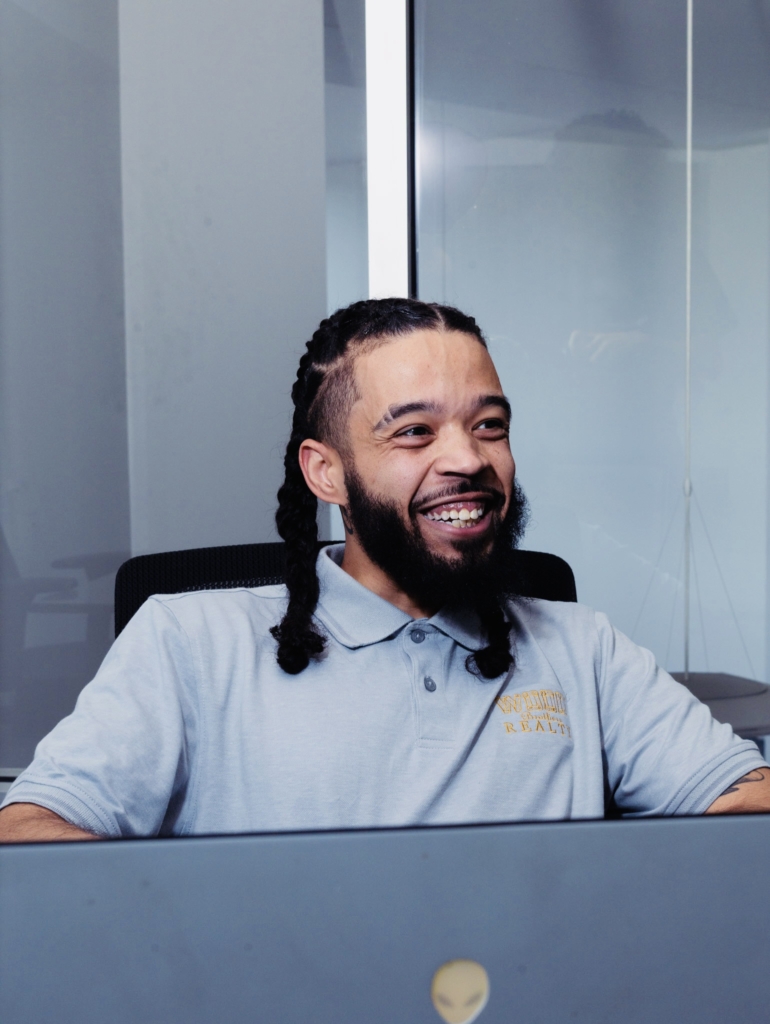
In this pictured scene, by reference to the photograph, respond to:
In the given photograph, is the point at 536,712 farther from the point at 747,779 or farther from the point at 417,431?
the point at 417,431

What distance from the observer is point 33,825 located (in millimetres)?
766

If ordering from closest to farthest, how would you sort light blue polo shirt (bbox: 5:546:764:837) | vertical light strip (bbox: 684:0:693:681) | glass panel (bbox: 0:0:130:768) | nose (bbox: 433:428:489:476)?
1. light blue polo shirt (bbox: 5:546:764:837)
2. nose (bbox: 433:428:489:476)
3. glass panel (bbox: 0:0:130:768)
4. vertical light strip (bbox: 684:0:693:681)

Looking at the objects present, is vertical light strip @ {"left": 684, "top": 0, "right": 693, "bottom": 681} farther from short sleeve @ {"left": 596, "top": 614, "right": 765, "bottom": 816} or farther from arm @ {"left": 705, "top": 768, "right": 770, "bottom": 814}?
arm @ {"left": 705, "top": 768, "right": 770, "bottom": 814}

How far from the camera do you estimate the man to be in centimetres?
92

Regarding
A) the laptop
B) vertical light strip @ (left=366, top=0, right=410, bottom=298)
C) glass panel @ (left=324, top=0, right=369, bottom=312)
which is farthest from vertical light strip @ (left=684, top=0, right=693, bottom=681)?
the laptop

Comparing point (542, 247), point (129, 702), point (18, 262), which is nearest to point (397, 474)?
point (129, 702)

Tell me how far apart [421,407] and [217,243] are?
1310mm

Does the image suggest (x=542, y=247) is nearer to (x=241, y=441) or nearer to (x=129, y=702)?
(x=241, y=441)

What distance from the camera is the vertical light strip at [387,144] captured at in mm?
2268

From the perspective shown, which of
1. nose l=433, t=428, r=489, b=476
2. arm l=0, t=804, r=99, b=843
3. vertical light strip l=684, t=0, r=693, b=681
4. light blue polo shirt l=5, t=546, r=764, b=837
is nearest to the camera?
arm l=0, t=804, r=99, b=843

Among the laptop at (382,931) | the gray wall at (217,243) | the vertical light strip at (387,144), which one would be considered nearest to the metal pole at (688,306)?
the vertical light strip at (387,144)

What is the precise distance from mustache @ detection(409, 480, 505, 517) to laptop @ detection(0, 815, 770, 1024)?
0.68 metres

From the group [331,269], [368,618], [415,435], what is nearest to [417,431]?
[415,435]

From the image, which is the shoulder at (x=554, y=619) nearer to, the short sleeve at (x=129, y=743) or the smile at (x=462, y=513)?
the smile at (x=462, y=513)
